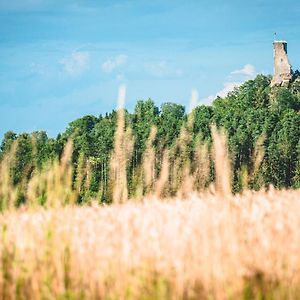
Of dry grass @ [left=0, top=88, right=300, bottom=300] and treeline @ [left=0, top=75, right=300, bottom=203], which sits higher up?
treeline @ [left=0, top=75, right=300, bottom=203]

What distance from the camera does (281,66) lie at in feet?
490

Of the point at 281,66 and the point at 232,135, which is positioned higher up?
the point at 281,66

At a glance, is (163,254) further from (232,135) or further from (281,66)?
(281,66)

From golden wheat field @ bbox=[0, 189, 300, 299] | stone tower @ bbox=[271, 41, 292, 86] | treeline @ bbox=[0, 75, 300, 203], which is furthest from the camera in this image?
stone tower @ bbox=[271, 41, 292, 86]

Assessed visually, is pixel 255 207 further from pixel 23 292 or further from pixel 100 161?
pixel 100 161

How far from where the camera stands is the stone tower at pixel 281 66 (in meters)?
146

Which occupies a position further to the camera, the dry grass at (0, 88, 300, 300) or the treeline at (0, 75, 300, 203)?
the treeline at (0, 75, 300, 203)

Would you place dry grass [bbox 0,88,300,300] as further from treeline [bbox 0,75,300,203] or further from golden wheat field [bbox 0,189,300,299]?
treeline [bbox 0,75,300,203]

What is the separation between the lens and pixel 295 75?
15038cm

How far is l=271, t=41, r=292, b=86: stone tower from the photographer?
146 metres

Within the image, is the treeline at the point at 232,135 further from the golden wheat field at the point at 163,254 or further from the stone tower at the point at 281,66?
the golden wheat field at the point at 163,254

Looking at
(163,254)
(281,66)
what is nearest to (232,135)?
(281,66)

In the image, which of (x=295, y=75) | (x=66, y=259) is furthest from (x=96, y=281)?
(x=295, y=75)

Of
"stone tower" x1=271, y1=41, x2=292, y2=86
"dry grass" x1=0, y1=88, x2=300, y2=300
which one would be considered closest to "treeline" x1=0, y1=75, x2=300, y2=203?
"stone tower" x1=271, y1=41, x2=292, y2=86
